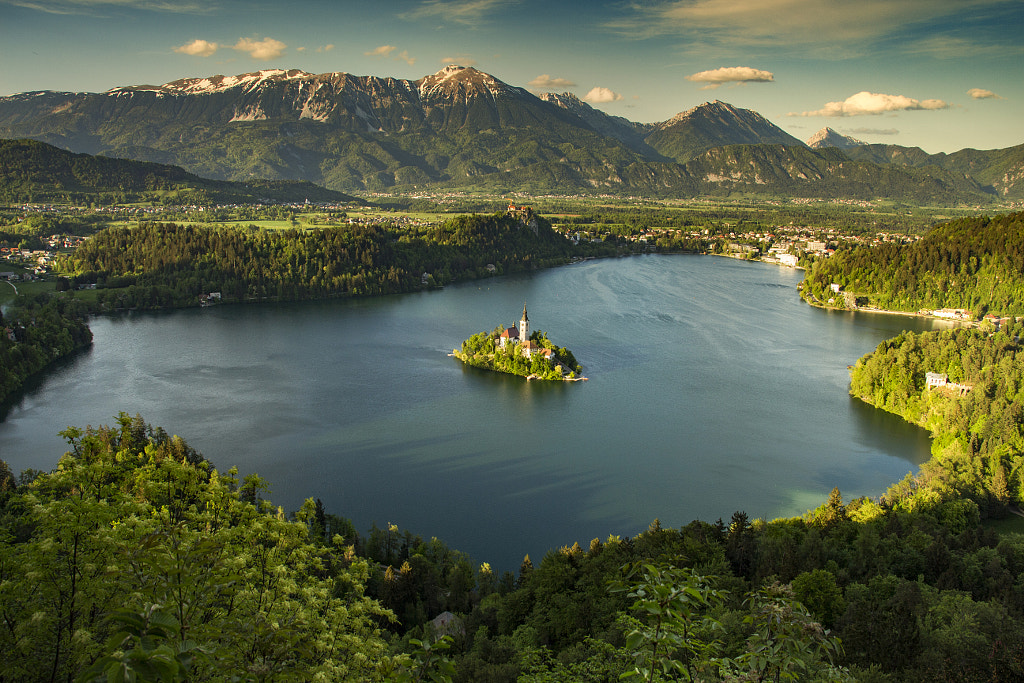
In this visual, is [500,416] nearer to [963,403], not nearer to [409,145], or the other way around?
[963,403]

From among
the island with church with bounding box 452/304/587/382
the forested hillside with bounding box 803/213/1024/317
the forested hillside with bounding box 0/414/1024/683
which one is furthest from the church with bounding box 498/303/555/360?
the forested hillside with bounding box 803/213/1024/317

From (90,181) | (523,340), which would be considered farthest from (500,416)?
(90,181)

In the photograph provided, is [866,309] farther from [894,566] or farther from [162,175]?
[162,175]

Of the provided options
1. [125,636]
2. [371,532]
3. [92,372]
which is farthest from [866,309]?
[125,636]

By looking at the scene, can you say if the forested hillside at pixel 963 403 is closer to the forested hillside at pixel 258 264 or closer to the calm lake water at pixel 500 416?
the calm lake water at pixel 500 416

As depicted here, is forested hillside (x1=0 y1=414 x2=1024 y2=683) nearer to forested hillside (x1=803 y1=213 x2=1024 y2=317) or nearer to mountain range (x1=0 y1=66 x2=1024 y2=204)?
forested hillside (x1=803 y1=213 x2=1024 y2=317)

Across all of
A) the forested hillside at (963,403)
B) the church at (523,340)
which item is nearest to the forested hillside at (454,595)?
the forested hillside at (963,403)

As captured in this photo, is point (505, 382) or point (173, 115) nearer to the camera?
point (505, 382)
